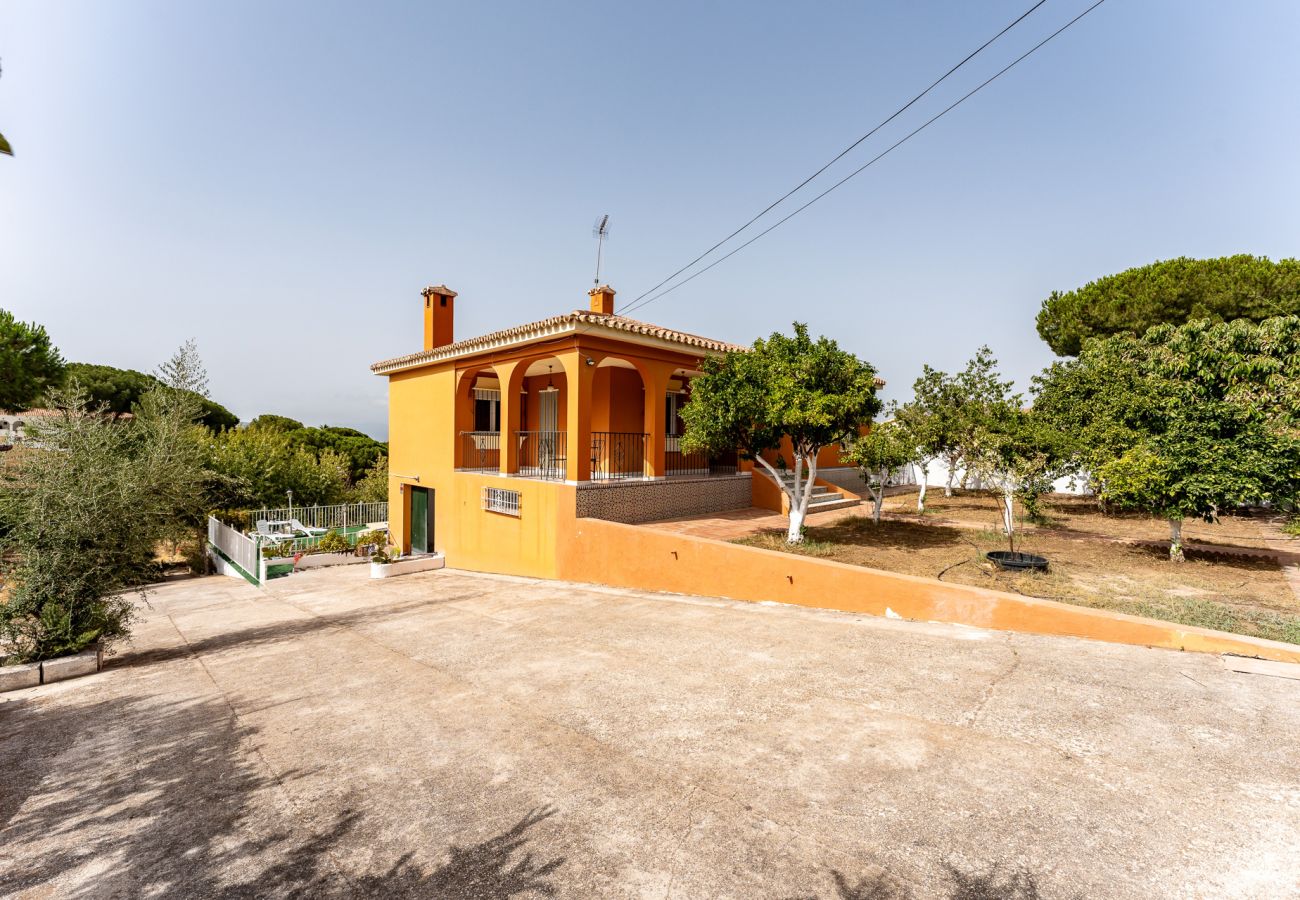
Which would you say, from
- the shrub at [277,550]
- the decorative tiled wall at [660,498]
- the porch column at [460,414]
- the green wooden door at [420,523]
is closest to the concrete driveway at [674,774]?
the decorative tiled wall at [660,498]

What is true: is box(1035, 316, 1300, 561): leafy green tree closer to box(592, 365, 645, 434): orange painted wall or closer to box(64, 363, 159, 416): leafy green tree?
box(592, 365, 645, 434): orange painted wall

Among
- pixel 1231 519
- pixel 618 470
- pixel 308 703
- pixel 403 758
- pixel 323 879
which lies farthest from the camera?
pixel 1231 519

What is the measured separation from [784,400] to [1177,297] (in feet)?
66.5

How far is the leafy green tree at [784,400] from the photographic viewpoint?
9883 mm

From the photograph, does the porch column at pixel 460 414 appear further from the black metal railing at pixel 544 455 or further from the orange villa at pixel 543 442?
the black metal railing at pixel 544 455

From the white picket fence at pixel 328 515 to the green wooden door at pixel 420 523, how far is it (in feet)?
12.4

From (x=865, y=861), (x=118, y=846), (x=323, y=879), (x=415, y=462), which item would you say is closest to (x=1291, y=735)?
(x=865, y=861)

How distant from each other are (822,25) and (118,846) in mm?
13298

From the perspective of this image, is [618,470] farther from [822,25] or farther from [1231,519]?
[1231,519]

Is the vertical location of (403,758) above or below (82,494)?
below

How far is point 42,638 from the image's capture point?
20.7 feet

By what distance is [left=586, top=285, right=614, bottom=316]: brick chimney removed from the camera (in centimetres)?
1689

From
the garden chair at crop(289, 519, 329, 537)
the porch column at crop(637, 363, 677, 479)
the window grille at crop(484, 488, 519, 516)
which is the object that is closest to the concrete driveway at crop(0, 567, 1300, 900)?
the window grille at crop(484, 488, 519, 516)

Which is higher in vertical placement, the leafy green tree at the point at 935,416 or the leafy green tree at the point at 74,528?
the leafy green tree at the point at 935,416
